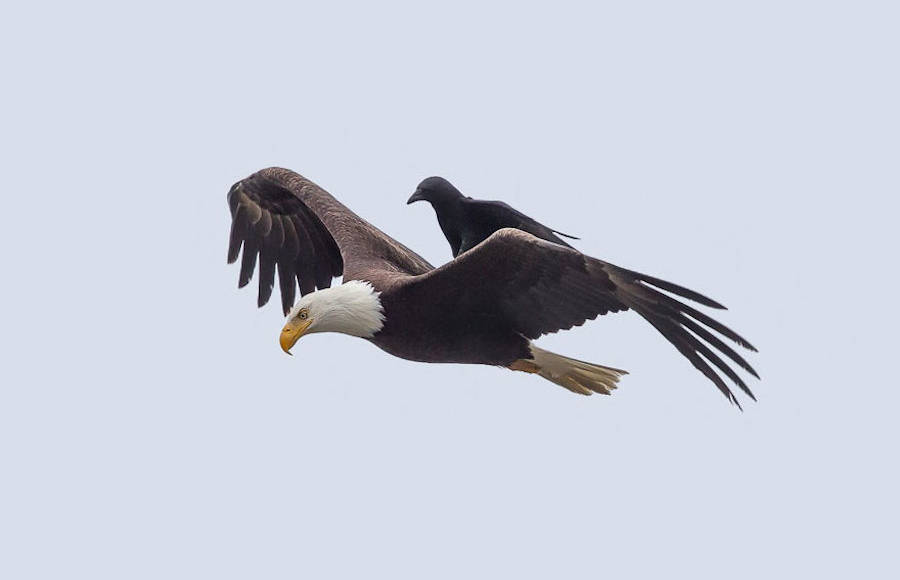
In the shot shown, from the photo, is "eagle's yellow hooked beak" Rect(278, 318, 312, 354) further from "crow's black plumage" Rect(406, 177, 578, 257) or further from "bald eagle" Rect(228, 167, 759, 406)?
"crow's black plumage" Rect(406, 177, 578, 257)

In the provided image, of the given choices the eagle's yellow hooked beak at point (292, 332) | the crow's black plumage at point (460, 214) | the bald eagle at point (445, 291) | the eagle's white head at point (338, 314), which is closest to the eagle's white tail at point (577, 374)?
the bald eagle at point (445, 291)

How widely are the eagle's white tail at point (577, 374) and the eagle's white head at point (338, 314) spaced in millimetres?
1051

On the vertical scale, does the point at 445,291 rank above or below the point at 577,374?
above

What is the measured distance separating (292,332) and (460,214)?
1.49 m

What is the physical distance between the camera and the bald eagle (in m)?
7.79

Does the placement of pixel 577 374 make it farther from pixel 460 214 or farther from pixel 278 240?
pixel 278 240

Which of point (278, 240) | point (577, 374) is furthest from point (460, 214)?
point (278, 240)

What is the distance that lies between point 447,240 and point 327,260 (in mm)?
1006

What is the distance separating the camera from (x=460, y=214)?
9438mm

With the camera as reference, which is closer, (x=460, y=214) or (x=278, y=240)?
(x=460, y=214)

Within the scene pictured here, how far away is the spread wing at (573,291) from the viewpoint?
7730 millimetres

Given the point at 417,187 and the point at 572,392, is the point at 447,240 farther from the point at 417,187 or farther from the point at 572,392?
the point at 572,392

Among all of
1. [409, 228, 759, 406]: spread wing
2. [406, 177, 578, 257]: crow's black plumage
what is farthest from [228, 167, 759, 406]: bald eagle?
[406, 177, 578, 257]: crow's black plumage

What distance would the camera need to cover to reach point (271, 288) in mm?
10117
